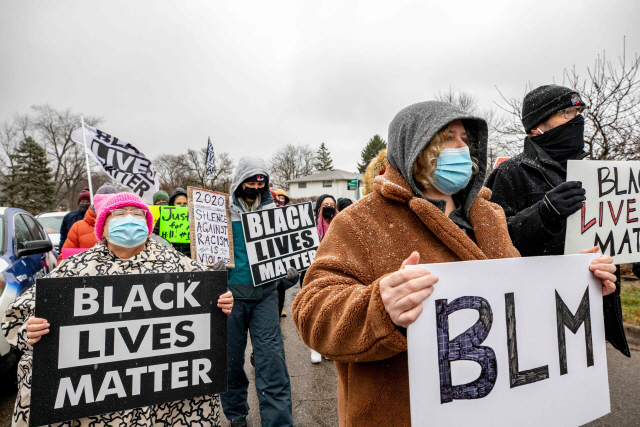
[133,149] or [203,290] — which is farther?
[133,149]

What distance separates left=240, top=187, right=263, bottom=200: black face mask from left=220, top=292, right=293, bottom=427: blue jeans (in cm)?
100

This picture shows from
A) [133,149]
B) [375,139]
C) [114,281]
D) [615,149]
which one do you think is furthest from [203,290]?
[375,139]

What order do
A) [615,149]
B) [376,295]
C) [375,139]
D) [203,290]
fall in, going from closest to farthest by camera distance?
[376,295], [203,290], [615,149], [375,139]

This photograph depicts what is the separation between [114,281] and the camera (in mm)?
1931

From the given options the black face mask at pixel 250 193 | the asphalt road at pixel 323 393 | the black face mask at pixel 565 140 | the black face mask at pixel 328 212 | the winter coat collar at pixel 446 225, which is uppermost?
the black face mask at pixel 565 140

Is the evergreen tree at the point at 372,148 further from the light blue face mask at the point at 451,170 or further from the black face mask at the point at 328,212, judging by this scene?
the light blue face mask at the point at 451,170

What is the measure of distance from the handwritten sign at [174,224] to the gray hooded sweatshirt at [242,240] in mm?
2173

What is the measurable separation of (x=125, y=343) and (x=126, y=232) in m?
0.68

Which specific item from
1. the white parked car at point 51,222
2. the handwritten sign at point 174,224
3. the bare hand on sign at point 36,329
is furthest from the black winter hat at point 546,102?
the white parked car at point 51,222

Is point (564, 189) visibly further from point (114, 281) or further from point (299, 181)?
point (299, 181)

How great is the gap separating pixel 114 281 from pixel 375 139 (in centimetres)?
7623

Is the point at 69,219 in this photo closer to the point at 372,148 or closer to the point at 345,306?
the point at 345,306

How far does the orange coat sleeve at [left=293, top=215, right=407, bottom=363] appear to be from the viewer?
105 centimetres

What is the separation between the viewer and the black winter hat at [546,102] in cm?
236
